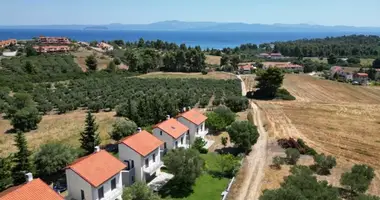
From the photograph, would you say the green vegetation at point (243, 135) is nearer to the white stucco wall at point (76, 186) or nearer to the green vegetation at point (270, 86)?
the white stucco wall at point (76, 186)

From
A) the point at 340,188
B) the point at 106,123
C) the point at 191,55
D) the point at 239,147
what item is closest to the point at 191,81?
the point at 191,55

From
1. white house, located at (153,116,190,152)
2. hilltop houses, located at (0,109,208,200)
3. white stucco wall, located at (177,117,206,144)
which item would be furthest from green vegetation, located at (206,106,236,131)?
white house, located at (153,116,190,152)

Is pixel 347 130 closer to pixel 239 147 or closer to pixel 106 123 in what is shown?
pixel 239 147

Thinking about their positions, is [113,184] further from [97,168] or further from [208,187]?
[208,187]

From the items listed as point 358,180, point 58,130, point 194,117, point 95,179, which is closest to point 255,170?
point 358,180

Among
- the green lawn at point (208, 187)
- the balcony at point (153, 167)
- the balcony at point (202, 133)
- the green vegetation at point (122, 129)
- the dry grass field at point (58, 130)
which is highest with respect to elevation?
the green vegetation at point (122, 129)

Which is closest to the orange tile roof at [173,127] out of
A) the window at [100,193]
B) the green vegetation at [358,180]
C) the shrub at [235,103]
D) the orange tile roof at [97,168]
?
the orange tile roof at [97,168]
